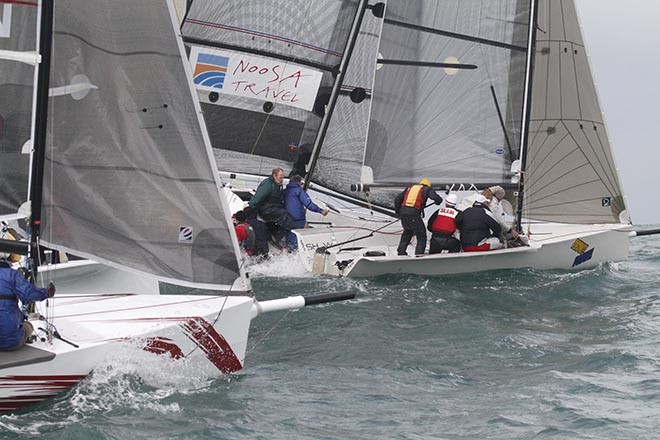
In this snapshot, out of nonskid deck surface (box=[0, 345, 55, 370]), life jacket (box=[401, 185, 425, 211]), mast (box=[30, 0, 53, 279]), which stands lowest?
nonskid deck surface (box=[0, 345, 55, 370])

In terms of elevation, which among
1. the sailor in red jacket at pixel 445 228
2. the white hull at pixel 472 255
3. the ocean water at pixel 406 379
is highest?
the sailor in red jacket at pixel 445 228

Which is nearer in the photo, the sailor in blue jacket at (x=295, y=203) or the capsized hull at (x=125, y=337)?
the capsized hull at (x=125, y=337)

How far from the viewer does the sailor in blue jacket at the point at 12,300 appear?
6875 mm

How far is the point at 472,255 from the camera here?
13.1m

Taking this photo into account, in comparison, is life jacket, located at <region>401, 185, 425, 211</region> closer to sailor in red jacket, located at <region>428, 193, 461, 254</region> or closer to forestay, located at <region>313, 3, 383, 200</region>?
sailor in red jacket, located at <region>428, 193, 461, 254</region>

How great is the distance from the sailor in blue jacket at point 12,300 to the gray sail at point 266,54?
9.38 metres

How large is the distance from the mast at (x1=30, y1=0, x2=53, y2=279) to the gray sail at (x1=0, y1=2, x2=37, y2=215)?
0.07 metres

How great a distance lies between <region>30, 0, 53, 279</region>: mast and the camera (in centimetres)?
731

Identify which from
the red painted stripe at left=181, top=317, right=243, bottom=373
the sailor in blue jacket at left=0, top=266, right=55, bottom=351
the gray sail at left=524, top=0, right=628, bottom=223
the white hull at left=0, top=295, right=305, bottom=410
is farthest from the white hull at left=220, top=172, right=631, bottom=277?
the sailor in blue jacket at left=0, top=266, right=55, bottom=351

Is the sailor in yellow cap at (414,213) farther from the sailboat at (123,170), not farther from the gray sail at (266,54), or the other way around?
the sailboat at (123,170)

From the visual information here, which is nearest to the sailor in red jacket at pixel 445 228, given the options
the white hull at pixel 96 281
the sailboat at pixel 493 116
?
the sailboat at pixel 493 116

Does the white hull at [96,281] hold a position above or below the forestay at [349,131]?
below

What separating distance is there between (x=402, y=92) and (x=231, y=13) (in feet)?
10.3

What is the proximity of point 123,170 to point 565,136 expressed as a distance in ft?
27.1
